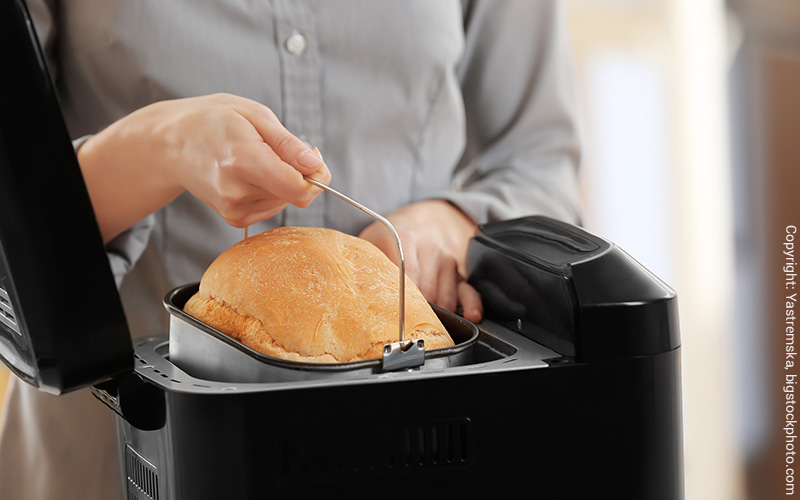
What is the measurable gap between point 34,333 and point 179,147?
0.54ft

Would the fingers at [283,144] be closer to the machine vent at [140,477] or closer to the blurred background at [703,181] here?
the machine vent at [140,477]

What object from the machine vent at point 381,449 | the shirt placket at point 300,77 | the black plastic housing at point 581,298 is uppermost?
the shirt placket at point 300,77

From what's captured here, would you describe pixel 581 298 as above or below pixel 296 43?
below

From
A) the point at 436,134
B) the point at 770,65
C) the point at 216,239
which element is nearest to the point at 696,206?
the point at 770,65

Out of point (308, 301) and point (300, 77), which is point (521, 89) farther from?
point (308, 301)

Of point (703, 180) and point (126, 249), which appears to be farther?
point (703, 180)

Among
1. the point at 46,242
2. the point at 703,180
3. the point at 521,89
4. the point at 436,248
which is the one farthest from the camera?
the point at 703,180

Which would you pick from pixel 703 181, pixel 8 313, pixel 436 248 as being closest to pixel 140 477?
pixel 8 313

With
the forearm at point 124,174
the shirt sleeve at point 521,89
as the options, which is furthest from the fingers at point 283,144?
the shirt sleeve at point 521,89

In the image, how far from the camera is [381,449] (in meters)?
0.41

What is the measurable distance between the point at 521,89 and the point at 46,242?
72 cm

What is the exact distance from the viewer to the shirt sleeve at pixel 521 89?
0.96m

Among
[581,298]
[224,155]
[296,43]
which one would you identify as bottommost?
[581,298]

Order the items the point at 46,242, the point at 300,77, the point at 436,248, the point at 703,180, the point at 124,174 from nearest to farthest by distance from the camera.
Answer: the point at 46,242 → the point at 124,174 → the point at 436,248 → the point at 300,77 → the point at 703,180
